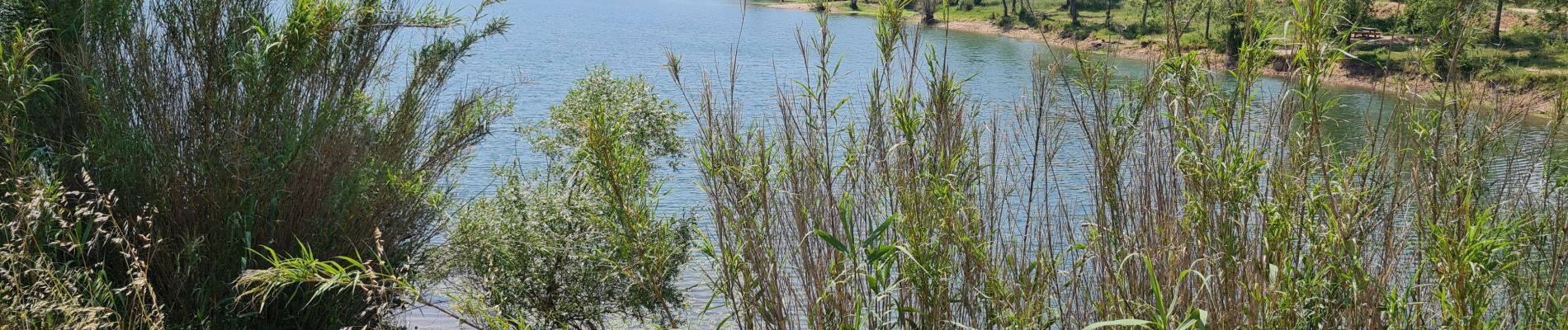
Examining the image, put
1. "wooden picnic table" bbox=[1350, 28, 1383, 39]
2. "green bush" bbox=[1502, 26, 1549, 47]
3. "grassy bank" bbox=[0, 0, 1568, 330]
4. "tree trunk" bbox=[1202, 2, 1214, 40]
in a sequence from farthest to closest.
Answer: "green bush" bbox=[1502, 26, 1549, 47]
"wooden picnic table" bbox=[1350, 28, 1383, 39]
"tree trunk" bbox=[1202, 2, 1214, 40]
"grassy bank" bbox=[0, 0, 1568, 330]

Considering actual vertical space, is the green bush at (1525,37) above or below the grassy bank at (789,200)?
below

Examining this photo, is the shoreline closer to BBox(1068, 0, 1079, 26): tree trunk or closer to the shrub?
BBox(1068, 0, 1079, 26): tree trunk

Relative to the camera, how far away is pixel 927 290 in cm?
423

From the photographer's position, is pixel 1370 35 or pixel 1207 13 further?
pixel 1207 13

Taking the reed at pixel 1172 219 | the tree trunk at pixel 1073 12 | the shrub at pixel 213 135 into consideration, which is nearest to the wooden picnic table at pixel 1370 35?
the reed at pixel 1172 219

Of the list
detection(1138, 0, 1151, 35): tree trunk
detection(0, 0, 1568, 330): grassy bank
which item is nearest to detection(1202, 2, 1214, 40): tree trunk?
detection(0, 0, 1568, 330): grassy bank

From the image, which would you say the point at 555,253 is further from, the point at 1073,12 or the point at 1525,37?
the point at 1073,12

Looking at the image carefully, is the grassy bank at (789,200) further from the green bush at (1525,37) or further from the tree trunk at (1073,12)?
the tree trunk at (1073,12)

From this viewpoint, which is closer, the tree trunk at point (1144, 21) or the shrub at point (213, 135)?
the shrub at point (213, 135)

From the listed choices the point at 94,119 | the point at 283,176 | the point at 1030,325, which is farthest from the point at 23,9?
the point at 1030,325

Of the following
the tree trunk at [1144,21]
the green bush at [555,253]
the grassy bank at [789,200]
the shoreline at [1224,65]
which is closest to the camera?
the grassy bank at [789,200]

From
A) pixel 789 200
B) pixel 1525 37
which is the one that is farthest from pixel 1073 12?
pixel 789 200

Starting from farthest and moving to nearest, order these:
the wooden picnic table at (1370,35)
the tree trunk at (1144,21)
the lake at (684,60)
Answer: the lake at (684,60) < the tree trunk at (1144,21) < the wooden picnic table at (1370,35)

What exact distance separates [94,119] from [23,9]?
767mm
